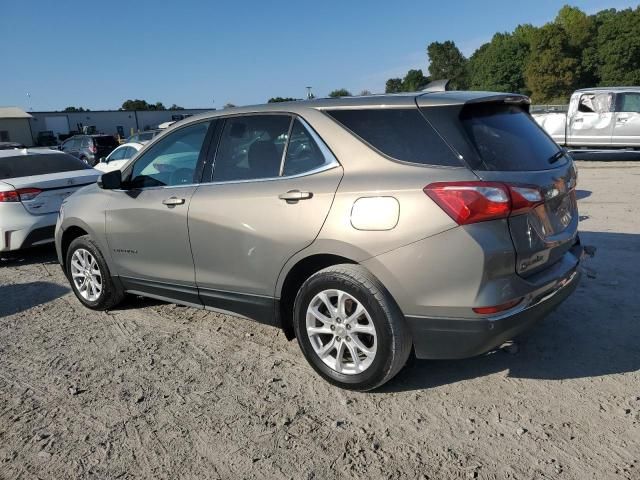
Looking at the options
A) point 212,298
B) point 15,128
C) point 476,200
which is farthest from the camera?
point 15,128

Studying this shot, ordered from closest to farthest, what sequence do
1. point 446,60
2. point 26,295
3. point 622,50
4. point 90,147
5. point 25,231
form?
point 26,295 → point 25,231 → point 90,147 → point 622,50 → point 446,60

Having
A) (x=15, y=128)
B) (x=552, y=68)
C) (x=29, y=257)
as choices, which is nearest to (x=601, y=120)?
(x=29, y=257)

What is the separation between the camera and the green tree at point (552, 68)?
234 ft

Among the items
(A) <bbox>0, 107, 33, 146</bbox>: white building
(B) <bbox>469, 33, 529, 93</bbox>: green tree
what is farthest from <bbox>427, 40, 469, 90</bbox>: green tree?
(A) <bbox>0, 107, 33, 146</bbox>: white building

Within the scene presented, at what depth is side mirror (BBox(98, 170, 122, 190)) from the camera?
4.61 metres

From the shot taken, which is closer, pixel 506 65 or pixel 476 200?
pixel 476 200

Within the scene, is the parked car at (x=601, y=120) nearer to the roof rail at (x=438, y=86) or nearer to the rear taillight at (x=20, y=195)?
the roof rail at (x=438, y=86)

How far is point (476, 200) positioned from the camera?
9.29ft

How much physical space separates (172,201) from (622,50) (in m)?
80.5

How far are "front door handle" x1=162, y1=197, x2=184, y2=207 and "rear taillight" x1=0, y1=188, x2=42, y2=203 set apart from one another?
147 inches

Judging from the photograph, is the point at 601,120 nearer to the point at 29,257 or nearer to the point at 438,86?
the point at 438,86

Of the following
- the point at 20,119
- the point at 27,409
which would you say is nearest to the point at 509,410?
the point at 27,409

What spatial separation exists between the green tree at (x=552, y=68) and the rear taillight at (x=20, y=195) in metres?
73.1

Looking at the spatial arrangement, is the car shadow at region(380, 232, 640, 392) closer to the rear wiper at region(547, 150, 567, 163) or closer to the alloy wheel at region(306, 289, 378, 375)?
the alloy wheel at region(306, 289, 378, 375)
